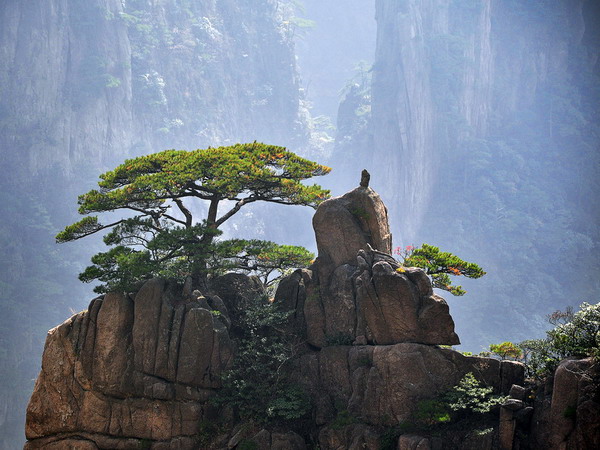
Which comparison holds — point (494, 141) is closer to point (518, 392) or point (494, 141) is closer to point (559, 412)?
point (518, 392)

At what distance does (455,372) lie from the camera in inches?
595

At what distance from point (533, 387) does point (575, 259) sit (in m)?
58.2

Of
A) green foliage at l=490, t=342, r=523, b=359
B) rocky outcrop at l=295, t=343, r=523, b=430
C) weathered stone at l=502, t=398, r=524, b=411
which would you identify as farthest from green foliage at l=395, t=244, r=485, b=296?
weathered stone at l=502, t=398, r=524, b=411

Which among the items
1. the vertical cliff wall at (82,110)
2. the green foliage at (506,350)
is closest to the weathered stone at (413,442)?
the green foliage at (506,350)

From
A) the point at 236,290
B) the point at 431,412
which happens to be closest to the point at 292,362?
the point at 236,290

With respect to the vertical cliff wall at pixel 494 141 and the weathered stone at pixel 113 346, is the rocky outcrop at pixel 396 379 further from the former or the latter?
the vertical cliff wall at pixel 494 141

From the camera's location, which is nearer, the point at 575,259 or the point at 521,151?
the point at 575,259

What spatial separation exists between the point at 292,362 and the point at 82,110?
6328 cm

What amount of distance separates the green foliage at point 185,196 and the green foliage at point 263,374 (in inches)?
75.2

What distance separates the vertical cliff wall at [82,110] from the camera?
59.1 meters

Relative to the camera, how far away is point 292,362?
17328 millimetres

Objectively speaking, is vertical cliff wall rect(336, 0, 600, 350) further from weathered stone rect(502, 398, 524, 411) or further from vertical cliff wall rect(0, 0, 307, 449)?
weathered stone rect(502, 398, 524, 411)

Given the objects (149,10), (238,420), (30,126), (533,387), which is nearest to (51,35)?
(30,126)

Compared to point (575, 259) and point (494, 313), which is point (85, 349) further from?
point (575, 259)
